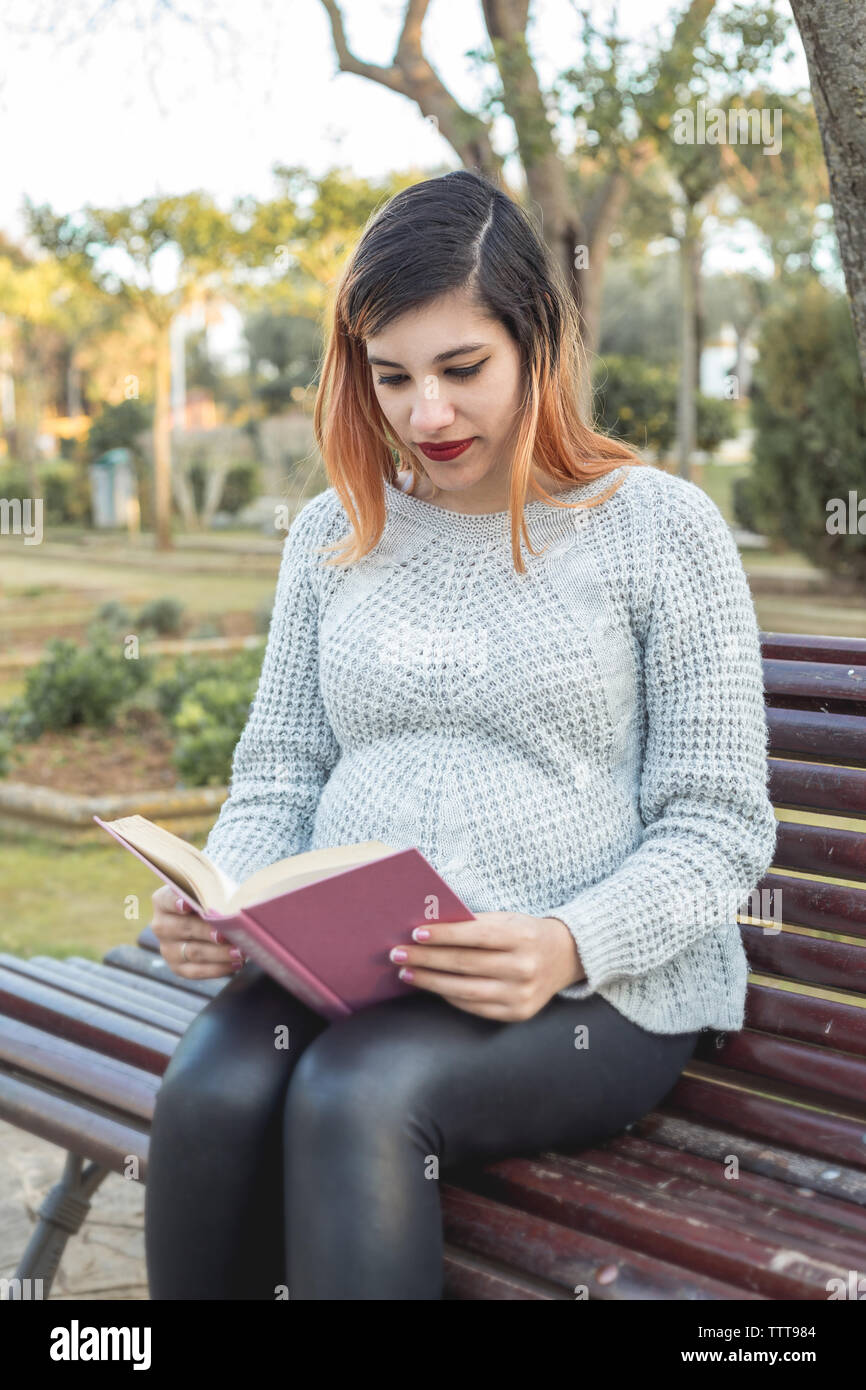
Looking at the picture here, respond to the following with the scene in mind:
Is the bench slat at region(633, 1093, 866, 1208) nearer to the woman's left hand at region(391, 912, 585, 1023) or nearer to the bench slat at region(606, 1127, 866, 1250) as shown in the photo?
the bench slat at region(606, 1127, 866, 1250)

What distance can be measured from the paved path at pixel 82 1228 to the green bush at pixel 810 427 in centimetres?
1072

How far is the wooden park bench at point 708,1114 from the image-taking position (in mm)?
1615

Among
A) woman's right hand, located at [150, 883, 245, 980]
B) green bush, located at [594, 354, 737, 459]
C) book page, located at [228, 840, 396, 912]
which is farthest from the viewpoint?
green bush, located at [594, 354, 737, 459]

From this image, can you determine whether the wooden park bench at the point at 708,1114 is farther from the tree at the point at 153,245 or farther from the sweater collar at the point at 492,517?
the tree at the point at 153,245

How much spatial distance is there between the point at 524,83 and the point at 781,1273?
788 centimetres

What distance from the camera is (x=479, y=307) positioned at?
1.95 metres

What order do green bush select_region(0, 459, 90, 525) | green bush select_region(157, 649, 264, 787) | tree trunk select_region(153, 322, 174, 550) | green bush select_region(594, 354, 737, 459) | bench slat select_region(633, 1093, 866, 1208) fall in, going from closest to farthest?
bench slat select_region(633, 1093, 866, 1208) < green bush select_region(157, 649, 264, 787) < green bush select_region(594, 354, 737, 459) < tree trunk select_region(153, 322, 174, 550) < green bush select_region(0, 459, 90, 525)

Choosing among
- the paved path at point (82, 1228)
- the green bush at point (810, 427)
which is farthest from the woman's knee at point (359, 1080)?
the green bush at point (810, 427)

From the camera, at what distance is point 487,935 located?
1.67 metres

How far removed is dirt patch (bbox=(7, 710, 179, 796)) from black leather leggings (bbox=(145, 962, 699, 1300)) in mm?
4685

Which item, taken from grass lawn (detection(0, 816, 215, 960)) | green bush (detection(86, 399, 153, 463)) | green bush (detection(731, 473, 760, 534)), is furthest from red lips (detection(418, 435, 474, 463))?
green bush (detection(86, 399, 153, 463))

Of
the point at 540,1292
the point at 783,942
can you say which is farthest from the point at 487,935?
the point at 783,942

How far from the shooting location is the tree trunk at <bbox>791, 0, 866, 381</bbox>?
2.36 m
